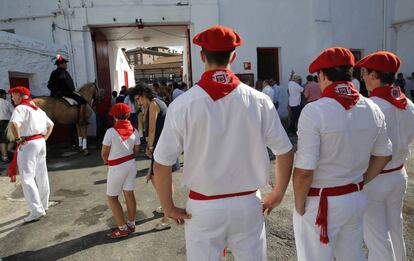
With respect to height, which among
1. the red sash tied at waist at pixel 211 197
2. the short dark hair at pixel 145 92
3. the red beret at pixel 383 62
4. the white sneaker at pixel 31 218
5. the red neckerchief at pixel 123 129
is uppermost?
the red beret at pixel 383 62

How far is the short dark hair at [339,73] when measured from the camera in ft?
7.13

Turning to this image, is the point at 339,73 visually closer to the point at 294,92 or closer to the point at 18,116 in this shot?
the point at 18,116

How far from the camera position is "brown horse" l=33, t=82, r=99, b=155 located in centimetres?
927

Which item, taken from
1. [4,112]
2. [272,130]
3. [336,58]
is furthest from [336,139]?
[4,112]

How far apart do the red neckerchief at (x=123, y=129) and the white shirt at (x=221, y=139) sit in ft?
7.73

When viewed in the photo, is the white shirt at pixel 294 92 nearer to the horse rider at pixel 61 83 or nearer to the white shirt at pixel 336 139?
the horse rider at pixel 61 83

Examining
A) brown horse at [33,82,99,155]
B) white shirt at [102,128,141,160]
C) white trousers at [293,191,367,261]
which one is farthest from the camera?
brown horse at [33,82,99,155]

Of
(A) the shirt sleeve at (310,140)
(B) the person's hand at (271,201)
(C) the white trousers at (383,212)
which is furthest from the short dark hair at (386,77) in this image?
(B) the person's hand at (271,201)

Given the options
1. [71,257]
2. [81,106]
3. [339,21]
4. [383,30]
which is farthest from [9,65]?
[383,30]

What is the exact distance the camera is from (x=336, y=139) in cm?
208

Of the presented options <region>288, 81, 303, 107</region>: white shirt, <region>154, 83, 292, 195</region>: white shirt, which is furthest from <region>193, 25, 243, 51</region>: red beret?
<region>288, 81, 303, 107</region>: white shirt

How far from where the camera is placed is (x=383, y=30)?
14523 mm

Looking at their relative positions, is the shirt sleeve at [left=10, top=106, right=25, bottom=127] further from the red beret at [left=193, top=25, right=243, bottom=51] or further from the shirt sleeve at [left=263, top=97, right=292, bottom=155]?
the shirt sleeve at [left=263, top=97, right=292, bottom=155]

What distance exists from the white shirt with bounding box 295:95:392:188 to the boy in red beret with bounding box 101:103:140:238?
103 inches
